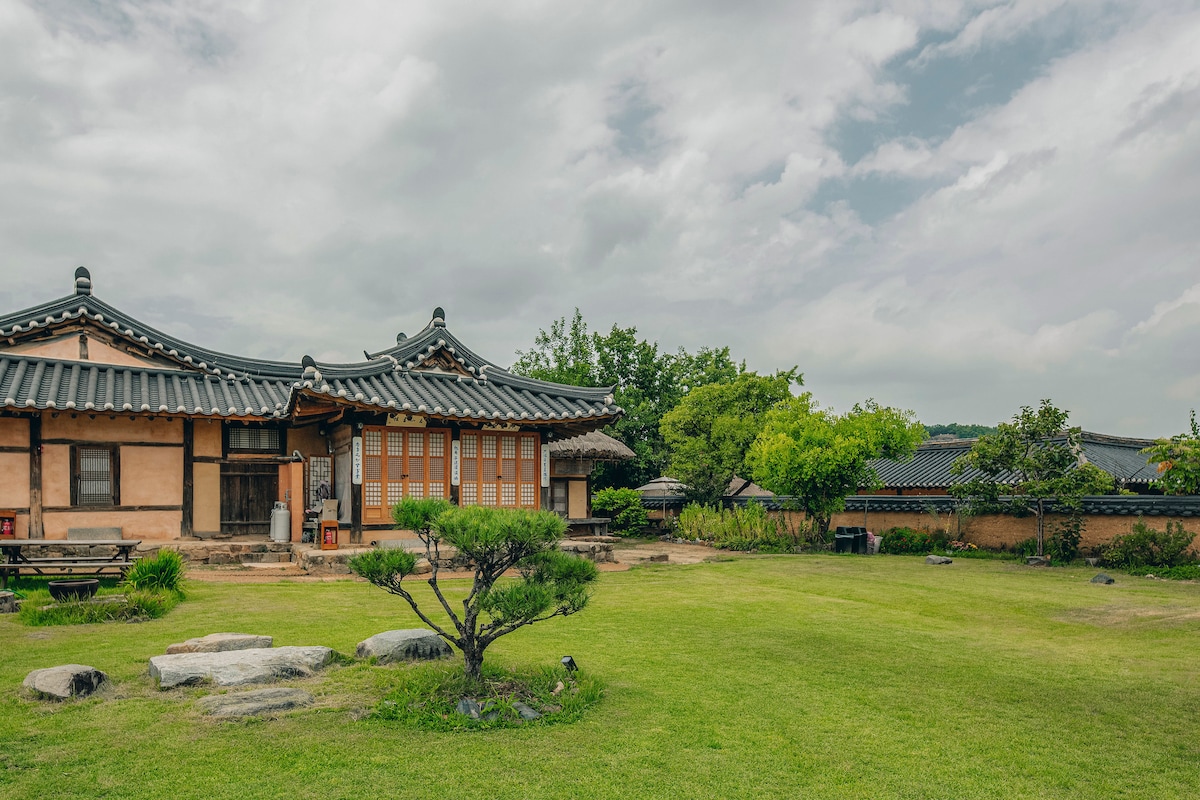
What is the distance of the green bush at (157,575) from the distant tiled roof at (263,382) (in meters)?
4.28

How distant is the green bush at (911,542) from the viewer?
20.8 metres

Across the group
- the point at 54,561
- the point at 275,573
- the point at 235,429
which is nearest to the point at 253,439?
the point at 235,429

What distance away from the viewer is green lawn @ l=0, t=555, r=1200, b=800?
4.62 metres

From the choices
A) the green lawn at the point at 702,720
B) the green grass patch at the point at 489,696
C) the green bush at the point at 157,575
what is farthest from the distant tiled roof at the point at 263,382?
the green grass patch at the point at 489,696

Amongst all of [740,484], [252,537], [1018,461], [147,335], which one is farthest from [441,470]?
[740,484]

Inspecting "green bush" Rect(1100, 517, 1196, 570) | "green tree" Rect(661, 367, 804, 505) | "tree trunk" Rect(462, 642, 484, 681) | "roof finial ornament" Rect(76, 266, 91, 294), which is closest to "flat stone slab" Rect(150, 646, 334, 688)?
"tree trunk" Rect(462, 642, 484, 681)

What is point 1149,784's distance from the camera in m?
4.71

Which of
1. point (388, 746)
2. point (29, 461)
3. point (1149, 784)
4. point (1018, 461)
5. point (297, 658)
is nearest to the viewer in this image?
point (1149, 784)

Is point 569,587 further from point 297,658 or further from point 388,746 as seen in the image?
point 297,658

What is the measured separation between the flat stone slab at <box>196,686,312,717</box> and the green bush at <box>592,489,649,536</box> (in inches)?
890

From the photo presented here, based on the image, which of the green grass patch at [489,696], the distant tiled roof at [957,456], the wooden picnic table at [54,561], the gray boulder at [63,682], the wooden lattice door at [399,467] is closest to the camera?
the green grass patch at [489,696]

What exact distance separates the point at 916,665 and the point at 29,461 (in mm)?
16202

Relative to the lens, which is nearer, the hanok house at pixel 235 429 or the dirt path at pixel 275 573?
the dirt path at pixel 275 573

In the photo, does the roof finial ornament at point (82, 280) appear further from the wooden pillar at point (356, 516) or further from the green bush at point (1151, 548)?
the green bush at point (1151, 548)
